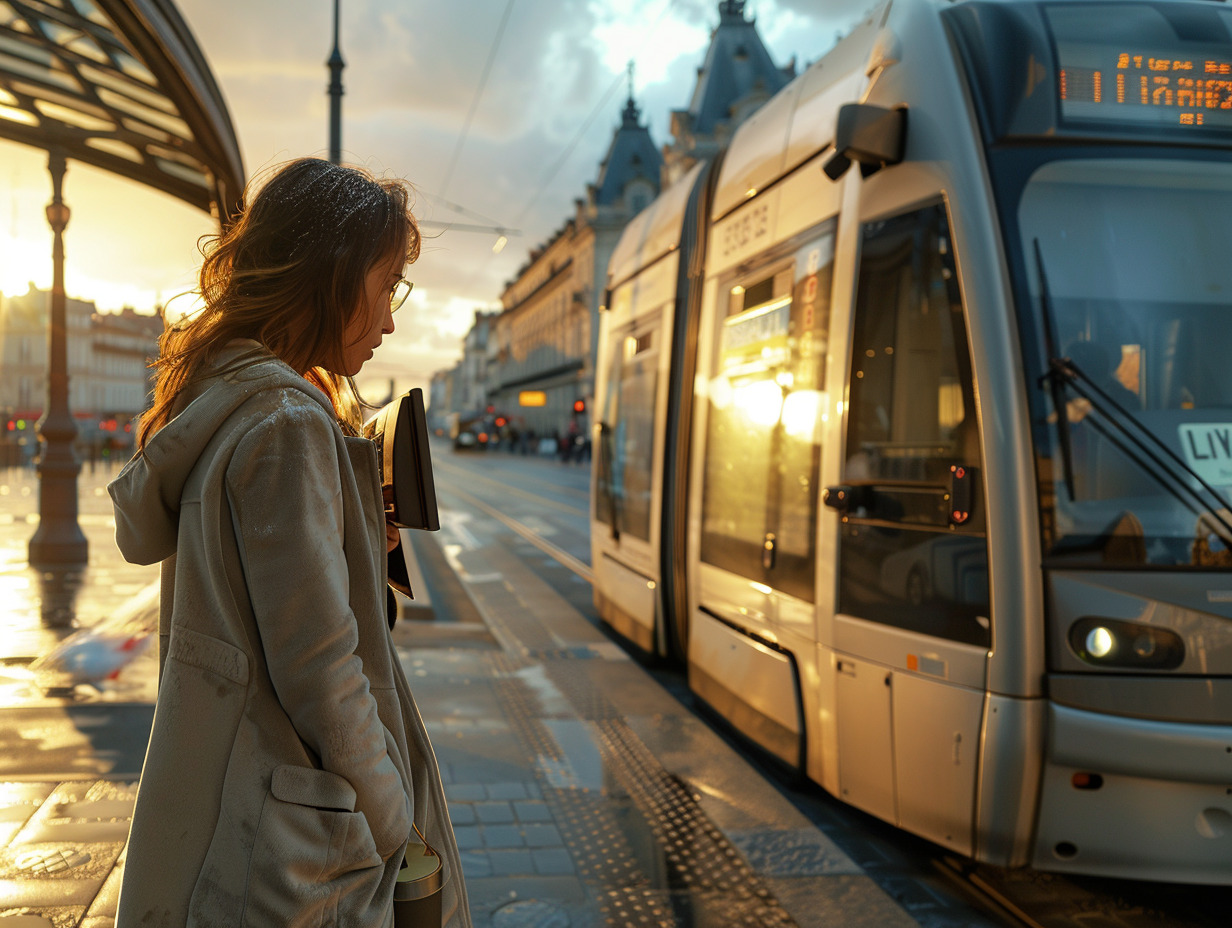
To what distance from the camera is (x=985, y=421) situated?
3643 millimetres

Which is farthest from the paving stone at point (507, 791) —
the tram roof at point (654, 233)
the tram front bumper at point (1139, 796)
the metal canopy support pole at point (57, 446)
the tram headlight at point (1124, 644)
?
the metal canopy support pole at point (57, 446)

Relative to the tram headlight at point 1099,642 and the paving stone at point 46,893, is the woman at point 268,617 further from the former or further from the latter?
the tram headlight at point 1099,642

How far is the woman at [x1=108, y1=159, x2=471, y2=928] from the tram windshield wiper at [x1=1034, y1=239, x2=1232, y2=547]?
106 inches

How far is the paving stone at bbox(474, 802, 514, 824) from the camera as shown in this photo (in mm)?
4516

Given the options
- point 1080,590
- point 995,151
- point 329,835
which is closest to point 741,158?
point 995,151

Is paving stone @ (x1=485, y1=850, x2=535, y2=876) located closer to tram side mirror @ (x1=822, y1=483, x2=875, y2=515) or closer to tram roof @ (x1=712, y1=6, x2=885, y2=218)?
tram side mirror @ (x1=822, y1=483, x2=875, y2=515)

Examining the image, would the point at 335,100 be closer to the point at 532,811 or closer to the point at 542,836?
the point at 532,811

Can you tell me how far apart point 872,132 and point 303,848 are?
339 centimetres

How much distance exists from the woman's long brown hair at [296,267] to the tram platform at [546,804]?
2.44 m

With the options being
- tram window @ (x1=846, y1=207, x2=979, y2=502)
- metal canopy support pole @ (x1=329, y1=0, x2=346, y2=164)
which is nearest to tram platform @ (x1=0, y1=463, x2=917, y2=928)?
tram window @ (x1=846, y1=207, x2=979, y2=502)

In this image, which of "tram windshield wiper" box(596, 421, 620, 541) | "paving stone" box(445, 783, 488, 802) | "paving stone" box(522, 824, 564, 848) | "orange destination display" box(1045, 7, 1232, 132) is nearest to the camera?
"orange destination display" box(1045, 7, 1232, 132)

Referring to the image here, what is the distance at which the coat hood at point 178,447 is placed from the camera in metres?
1.45

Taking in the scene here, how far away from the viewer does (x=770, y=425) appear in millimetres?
5086

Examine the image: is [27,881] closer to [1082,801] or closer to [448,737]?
[448,737]
